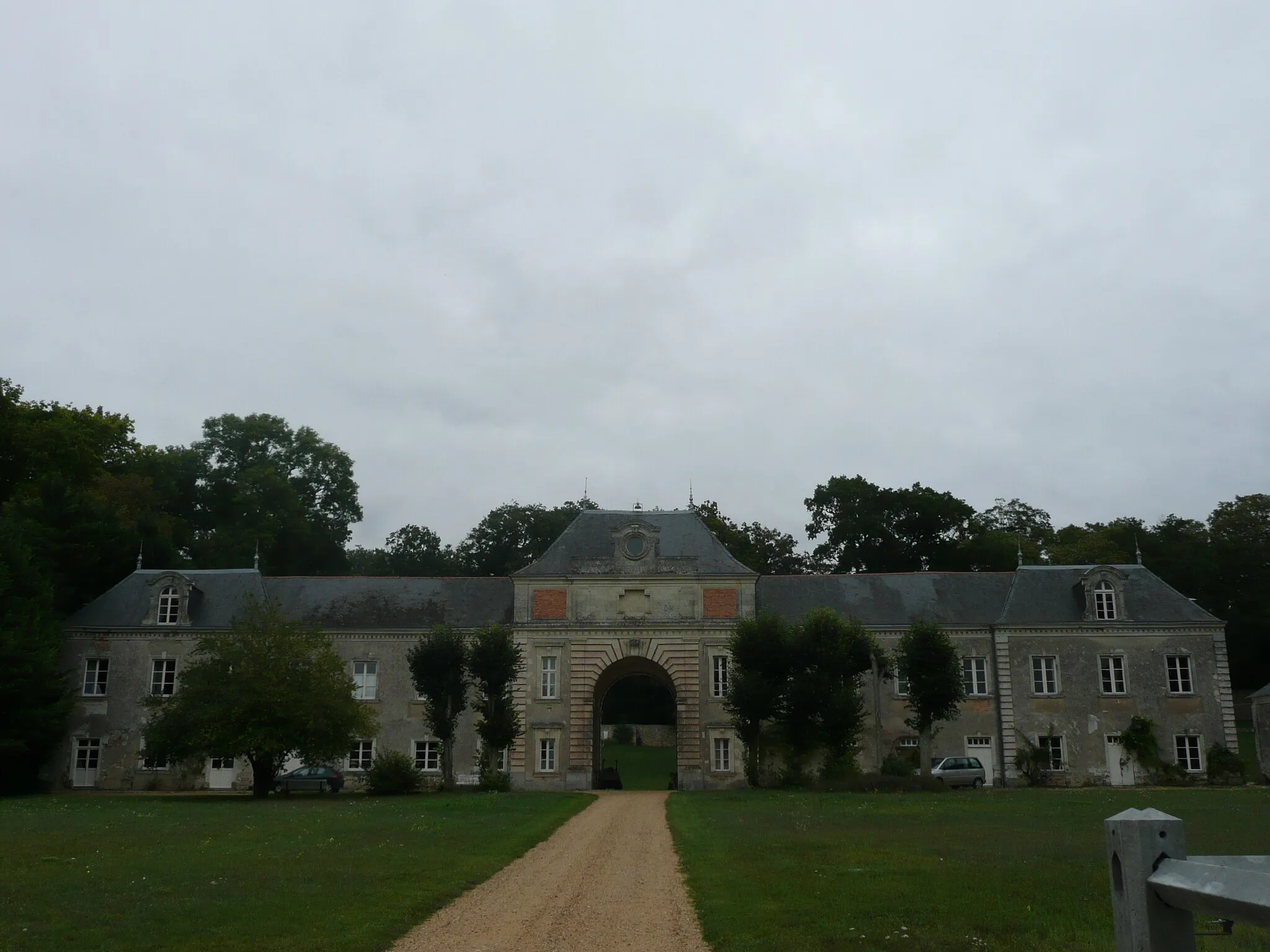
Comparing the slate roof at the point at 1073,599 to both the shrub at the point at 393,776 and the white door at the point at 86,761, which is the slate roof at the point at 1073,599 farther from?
the white door at the point at 86,761

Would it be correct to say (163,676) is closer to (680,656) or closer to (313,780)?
(313,780)

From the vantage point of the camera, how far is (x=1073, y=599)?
44062 mm

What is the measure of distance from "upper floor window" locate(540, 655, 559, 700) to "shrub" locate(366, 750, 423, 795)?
822 centimetres

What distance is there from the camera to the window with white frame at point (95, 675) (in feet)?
140

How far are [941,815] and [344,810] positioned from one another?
14487 millimetres

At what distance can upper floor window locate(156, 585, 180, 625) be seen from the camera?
143 feet

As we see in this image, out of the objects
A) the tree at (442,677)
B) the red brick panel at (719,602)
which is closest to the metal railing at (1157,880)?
the tree at (442,677)

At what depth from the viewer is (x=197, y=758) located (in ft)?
133

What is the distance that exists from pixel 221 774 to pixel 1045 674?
3279 cm

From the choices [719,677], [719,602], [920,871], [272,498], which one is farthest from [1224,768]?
[272,498]

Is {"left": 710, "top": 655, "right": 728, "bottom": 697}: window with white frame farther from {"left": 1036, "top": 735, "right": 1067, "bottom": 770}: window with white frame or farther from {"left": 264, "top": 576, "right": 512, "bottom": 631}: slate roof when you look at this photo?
{"left": 1036, "top": 735, "right": 1067, "bottom": 770}: window with white frame

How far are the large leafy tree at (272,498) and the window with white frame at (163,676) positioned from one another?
45.3 feet

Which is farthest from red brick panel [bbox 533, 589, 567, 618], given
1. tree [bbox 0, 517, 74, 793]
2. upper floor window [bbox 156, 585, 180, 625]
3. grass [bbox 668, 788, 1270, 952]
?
tree [bbox 0, 517, 74, 793]

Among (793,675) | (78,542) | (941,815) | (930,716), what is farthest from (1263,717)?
(78,542)
